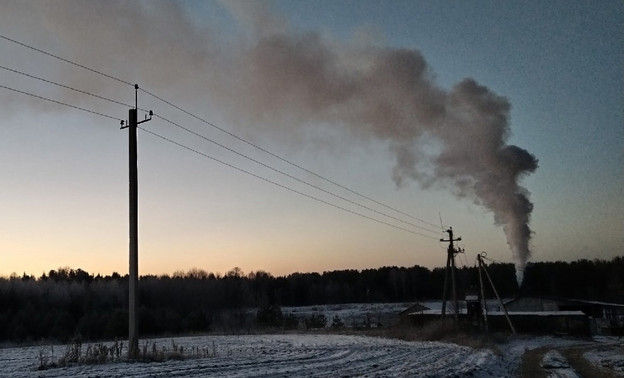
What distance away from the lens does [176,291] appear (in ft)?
405

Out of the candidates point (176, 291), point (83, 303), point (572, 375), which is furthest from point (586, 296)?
point (572, 375)

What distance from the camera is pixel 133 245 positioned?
23.4 m

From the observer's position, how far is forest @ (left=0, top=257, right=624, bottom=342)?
240ft

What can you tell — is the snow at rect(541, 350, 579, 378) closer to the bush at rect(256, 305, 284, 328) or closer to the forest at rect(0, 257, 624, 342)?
the forest at rect(0, 257, 624, 342)

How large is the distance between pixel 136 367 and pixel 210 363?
333 cm

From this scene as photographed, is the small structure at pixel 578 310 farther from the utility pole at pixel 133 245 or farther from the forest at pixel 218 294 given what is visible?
the utility pole at pixel 133 245

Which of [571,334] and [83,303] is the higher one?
[83,303]

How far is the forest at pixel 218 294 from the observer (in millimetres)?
73000

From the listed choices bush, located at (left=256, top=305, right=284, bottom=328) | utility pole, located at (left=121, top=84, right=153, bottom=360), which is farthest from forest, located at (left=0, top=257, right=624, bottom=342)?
utility pole, located at (left=121, top=84, right=153, bottom=360)

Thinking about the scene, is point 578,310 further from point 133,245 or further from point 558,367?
point 133,245

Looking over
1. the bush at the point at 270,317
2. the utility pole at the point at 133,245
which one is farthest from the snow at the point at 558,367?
the bush at the point at 270,317

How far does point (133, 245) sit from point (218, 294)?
115506 millimetres

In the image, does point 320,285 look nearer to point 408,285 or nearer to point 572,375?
point 408,285

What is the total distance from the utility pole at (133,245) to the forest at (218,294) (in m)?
A: 44.8
